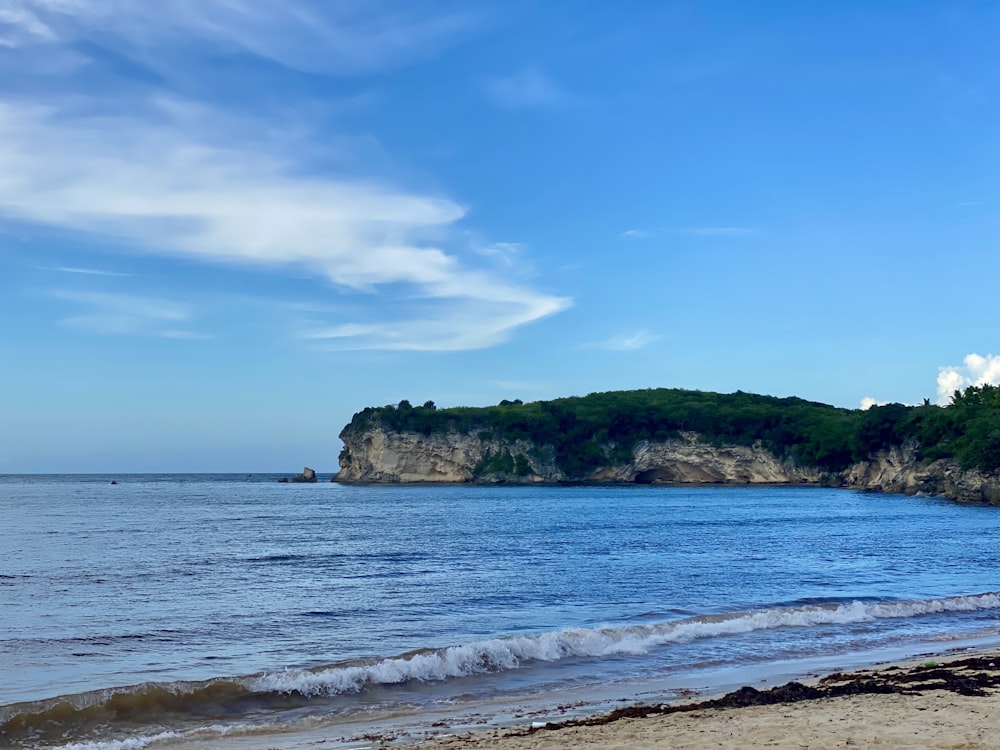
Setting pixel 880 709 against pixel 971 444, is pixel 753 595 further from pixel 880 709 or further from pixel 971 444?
pixel 971 444

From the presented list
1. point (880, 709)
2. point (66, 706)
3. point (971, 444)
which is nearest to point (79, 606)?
point (66, 706)

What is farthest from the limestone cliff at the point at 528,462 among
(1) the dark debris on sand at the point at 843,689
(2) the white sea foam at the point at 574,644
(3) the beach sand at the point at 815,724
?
(3) the beach sand at the point at 815,724

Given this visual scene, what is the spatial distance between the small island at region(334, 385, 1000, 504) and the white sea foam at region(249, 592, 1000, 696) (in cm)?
Result: 9542

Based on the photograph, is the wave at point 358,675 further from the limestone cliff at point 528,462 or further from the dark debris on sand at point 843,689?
the limestone cliff at point 528,462

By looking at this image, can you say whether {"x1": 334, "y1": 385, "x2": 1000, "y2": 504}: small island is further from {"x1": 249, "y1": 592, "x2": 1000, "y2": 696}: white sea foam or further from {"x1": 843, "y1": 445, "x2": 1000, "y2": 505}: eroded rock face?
{"x1": 249, "y1": 592, "x2": 1000, "y2": 696}: white sea foam

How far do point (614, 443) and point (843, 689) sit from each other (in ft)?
390

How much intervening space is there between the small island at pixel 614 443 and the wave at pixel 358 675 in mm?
98699

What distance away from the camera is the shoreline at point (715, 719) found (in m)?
9.19

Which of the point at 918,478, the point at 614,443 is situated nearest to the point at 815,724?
the point at 918,478

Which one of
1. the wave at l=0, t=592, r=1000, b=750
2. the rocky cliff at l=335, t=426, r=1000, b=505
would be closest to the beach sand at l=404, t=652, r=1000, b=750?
the wave at l=0, t=592, r=1000, b=750

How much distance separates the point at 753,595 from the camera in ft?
77.3

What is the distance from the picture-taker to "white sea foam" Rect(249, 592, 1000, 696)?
13.7 metres

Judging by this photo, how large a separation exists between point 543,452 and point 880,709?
120586 millimetres

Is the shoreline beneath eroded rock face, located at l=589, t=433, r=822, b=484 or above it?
beneath
